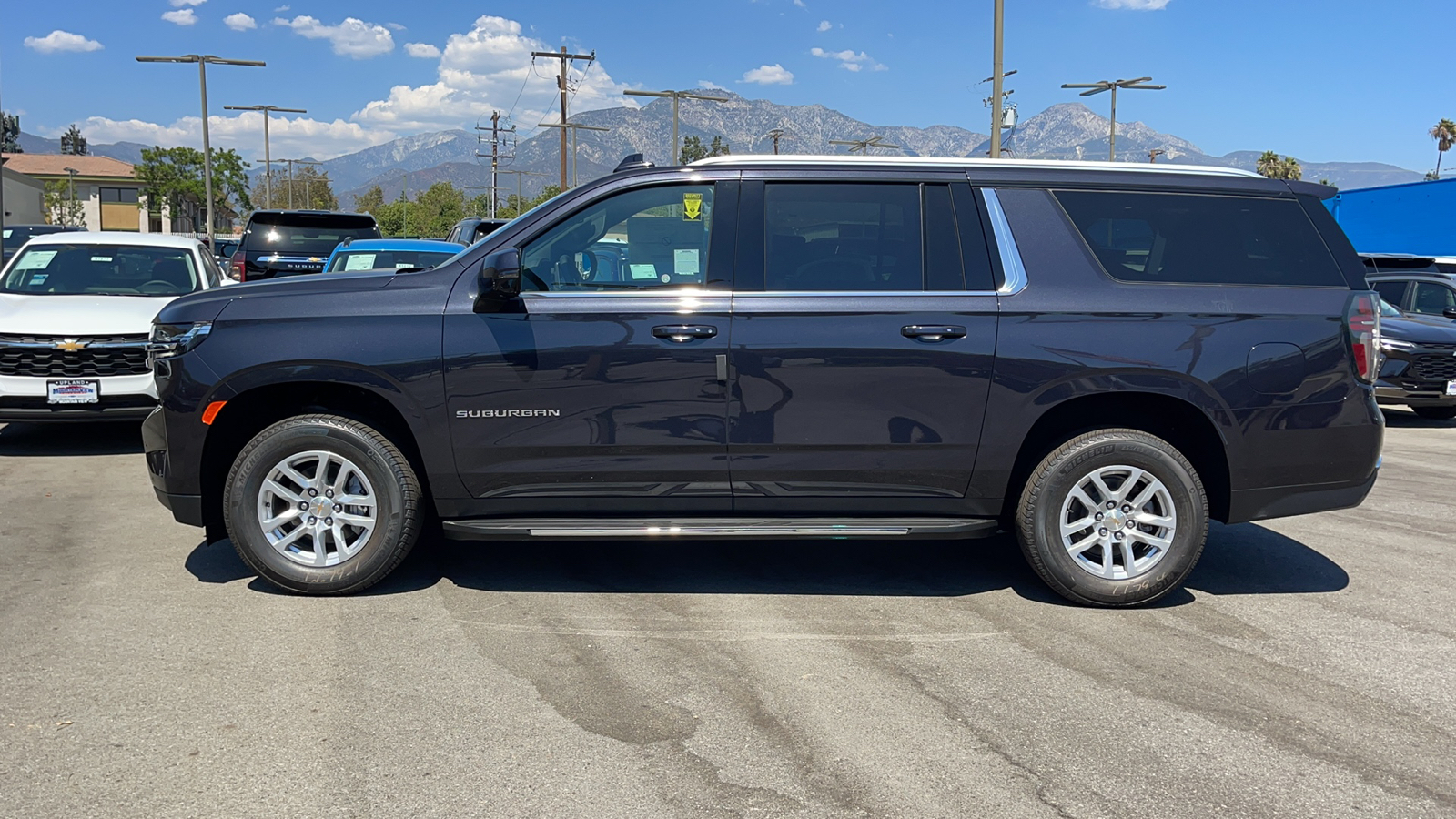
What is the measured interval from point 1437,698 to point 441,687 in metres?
3.58

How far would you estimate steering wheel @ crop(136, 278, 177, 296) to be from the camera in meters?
9.50

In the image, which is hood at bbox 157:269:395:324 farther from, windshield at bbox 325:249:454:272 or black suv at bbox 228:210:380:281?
black suv at bbox 228:210:380:281

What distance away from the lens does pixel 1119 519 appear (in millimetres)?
4895

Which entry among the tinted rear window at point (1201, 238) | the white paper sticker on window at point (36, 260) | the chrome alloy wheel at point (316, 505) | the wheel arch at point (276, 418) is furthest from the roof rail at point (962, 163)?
the white paper sticker on window at point (36, 260)

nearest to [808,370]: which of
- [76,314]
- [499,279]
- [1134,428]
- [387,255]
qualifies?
[499,279]

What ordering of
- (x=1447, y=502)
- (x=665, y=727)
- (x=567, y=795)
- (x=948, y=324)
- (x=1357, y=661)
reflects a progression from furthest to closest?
(x=1447, y=502), (x=948, y=324), (x=1357, y=661), (x=665, y=727), (x=567, y=795)

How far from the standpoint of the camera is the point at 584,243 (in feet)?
15.9

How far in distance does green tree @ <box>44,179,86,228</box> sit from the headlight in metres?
80.4

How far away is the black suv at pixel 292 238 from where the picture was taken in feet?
52.1

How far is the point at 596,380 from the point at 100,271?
715 cm

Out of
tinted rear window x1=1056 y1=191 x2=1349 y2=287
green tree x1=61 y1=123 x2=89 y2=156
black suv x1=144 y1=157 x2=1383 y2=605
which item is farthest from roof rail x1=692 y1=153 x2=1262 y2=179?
green tree x1=61 y1=123 x2=89 y2=156

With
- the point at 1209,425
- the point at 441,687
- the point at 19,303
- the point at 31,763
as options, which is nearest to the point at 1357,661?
the point at 1209,425

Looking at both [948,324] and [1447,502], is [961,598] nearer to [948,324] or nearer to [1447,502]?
[948,324]

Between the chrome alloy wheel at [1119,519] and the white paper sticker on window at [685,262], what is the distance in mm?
1944
